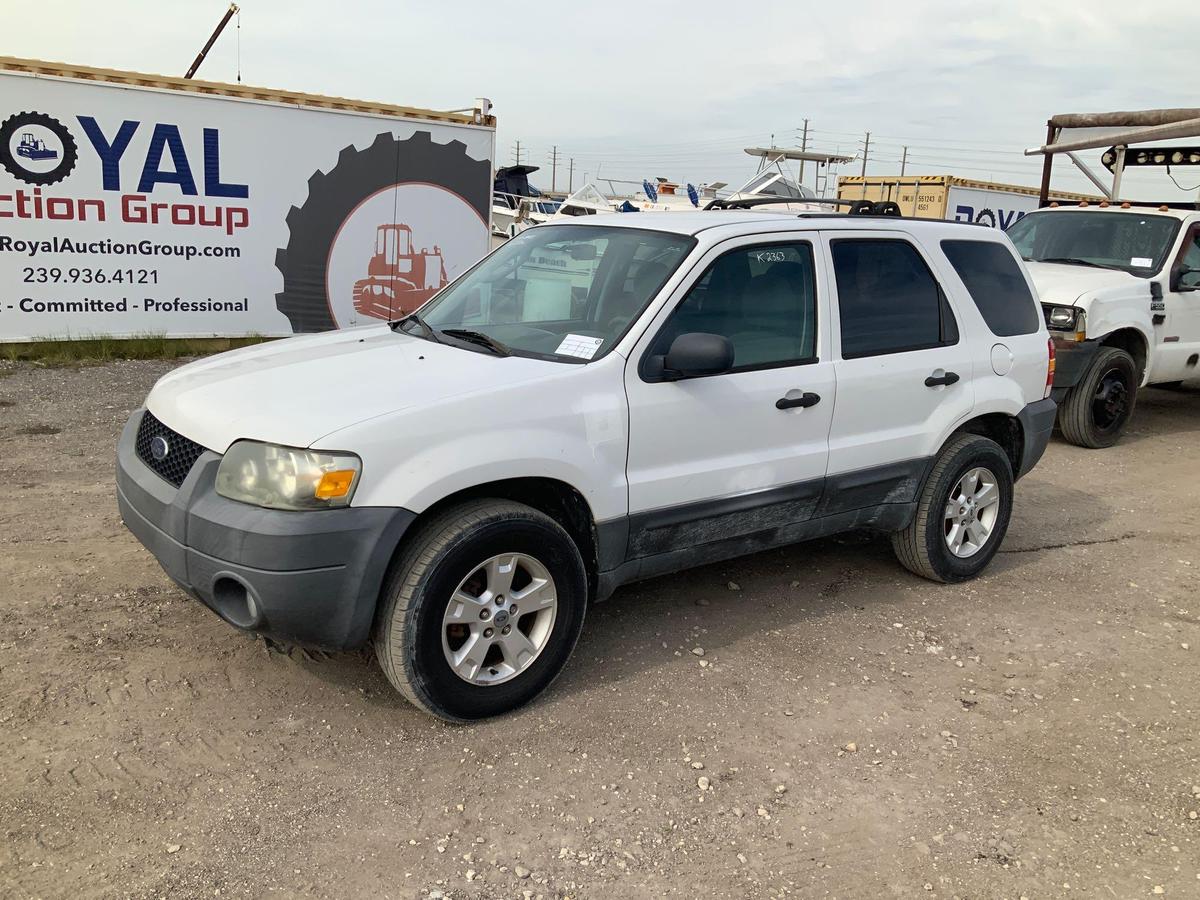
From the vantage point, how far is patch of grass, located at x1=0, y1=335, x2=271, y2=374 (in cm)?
974

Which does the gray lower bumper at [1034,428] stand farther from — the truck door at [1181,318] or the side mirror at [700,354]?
the truck door at [1181,318]

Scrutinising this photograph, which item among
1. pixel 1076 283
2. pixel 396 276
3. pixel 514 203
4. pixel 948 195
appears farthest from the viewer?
pixel 514 203

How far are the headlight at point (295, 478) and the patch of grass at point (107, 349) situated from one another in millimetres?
7738

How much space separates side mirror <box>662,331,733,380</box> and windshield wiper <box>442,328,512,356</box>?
2.17ft

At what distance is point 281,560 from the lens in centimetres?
307

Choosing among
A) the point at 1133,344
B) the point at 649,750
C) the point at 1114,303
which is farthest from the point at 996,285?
the point at 1133,344

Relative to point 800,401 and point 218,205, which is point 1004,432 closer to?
point 800,401

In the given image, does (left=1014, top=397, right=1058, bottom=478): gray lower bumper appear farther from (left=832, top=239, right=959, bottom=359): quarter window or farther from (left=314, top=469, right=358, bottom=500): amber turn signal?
(left=314, top=469, right=358, bottom=500): amber turn signal

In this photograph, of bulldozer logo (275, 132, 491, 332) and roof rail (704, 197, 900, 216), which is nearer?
roof rail (704, 197, 900, 216)

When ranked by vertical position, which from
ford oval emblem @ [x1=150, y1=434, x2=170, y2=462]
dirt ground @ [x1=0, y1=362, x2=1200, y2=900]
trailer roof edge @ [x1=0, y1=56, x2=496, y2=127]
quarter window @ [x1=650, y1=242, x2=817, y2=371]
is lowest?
dirt ground @ [x1=0, y1=362, x2=1200, y2=900]

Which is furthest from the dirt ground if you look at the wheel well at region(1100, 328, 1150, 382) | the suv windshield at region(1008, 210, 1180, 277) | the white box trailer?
the white box trailer

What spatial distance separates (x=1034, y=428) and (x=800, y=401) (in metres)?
1.86

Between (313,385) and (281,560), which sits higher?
(313,385)

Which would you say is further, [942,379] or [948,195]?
[948,195]
